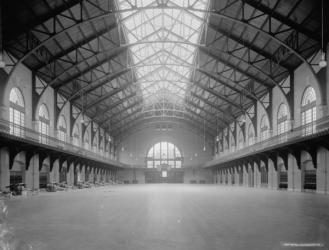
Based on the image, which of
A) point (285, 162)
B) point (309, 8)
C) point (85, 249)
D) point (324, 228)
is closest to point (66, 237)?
point (85, 249)

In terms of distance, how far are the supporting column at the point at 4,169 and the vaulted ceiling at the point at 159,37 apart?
636 centimetres

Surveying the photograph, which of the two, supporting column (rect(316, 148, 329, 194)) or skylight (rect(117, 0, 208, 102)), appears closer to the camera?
supporting column (rect(316, 148, 329, 194))

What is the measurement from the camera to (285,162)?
32.2 meters

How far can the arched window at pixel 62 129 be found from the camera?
3931cm

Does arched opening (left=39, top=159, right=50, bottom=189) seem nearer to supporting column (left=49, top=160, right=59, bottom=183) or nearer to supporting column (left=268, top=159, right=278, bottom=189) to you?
supporting column (left=49, top=160, right=59, bottom=183)

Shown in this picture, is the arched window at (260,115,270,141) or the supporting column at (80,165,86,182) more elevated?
the arched window at (260,115,270,141)

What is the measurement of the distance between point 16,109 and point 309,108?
880 inches

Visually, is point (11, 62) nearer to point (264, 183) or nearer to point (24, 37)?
point (24, 37)

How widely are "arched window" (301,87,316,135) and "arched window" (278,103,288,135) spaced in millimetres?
3787

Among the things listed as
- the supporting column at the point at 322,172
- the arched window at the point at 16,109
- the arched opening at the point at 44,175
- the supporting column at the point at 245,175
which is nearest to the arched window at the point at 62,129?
the arched opening at the point at 44,175

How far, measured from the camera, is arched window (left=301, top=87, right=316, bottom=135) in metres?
27.7

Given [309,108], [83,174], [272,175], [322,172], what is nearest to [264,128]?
[272,175]

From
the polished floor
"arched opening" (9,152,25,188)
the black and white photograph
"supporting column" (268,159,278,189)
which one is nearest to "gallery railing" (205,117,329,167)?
the black and white photograph

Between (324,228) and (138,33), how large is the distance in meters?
27.8
